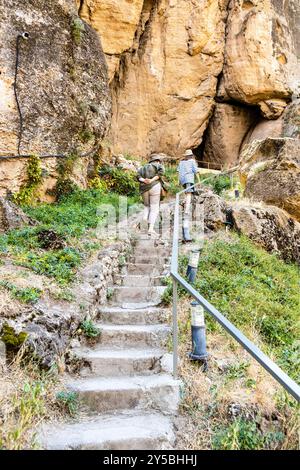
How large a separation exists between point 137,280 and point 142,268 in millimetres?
580

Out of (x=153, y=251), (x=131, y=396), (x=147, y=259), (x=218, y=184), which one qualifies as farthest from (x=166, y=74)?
(x=131, y=396)

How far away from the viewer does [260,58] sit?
61.9ft

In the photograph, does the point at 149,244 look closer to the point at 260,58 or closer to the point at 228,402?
the point at 228,402

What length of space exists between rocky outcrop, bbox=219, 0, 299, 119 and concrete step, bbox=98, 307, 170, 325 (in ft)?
55.9

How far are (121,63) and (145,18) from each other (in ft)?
7.97

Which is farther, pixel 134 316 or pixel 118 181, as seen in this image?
pixel 118 181

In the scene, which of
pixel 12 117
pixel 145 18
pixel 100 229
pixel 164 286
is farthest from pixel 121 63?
pixel 164 286

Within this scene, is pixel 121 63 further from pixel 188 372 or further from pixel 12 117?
pixel 188 372

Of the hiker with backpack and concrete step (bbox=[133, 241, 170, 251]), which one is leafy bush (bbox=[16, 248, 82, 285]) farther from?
the hiker with backpack

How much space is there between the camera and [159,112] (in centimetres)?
1972

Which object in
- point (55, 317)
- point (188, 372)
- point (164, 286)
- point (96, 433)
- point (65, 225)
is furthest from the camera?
point (65, 225)

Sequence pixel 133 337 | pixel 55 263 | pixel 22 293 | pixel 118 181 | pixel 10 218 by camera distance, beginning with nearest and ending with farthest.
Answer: pixel 22 293 < pixel 133 337 < pixel 55 263 < pixel 10 218 < pixel 118 181

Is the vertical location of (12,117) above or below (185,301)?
above
